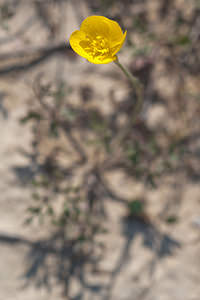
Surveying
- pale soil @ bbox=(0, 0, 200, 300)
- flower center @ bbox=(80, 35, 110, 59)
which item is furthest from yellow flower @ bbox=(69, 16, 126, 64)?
pale soil @ bbox=(0, 0, 200, 300)

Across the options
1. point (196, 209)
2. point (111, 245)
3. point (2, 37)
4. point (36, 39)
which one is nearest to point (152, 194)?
point (196, 209)

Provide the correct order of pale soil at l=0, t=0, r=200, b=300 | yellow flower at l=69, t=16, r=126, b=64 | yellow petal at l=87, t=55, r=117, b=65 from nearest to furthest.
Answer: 1. yellow petal at l=87, t=55, r=117, b=65
2. yellow flower at l=69, t=16, r=126, b=64
3. pale soil at l=0, t=0, r=200, b=300

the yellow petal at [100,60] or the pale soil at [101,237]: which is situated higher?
the yellow petal at [100,60]

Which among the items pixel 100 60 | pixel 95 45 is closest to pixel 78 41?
pixel 95 45

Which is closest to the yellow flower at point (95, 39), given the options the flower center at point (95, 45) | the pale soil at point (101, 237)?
the flower center at point (95, 45)

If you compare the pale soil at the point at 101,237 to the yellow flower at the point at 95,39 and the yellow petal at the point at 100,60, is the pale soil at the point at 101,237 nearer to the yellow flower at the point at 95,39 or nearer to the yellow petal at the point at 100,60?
the yellow flower at the point at 95,39

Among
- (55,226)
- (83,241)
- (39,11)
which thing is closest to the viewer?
(83,241)

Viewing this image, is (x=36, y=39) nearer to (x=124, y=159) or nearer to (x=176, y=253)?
(x=124, y=159)

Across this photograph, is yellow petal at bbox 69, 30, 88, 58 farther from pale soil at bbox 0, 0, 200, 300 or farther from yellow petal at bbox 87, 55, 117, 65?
pale soil at bbox 0, 0, 200, 300
